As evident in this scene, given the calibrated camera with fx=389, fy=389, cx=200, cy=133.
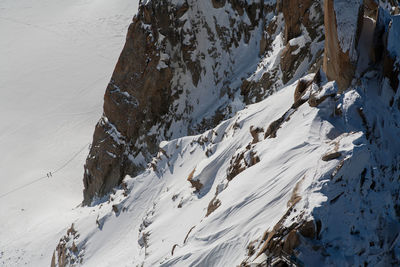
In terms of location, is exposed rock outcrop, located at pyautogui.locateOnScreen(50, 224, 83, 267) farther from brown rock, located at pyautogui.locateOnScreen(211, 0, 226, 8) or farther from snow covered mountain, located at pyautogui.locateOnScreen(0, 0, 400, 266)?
brown rock, located at pyautogui.locateOnScreen(211, 0, 226, 8)

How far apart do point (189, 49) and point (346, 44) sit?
16.8 meters

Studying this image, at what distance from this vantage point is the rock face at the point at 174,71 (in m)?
25.0

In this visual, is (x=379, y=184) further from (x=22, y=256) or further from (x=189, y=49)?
(x=22, y=256)

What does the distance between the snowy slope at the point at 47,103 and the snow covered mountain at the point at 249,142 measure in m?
3.16

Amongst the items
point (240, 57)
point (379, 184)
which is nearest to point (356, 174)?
point (379, 184)

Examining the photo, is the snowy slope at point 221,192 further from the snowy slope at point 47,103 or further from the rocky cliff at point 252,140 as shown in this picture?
the snowy slope at point 47,103

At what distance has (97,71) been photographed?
158 ft

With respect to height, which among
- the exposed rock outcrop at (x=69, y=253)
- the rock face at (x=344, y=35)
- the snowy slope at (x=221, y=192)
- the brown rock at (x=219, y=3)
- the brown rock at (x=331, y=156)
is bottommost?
the exposed rock outcrop at (x=69, y=253)

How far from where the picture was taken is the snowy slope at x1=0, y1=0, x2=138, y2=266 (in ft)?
95.2

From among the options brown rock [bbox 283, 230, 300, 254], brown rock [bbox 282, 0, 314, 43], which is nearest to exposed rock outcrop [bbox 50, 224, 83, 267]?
brown rock [bbox 283, 230, 300, 254]

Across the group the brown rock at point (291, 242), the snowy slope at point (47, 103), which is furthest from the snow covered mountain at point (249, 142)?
the snowy slope at point (47, 103)

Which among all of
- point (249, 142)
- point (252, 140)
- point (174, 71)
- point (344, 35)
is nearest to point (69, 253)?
point (249, 142)

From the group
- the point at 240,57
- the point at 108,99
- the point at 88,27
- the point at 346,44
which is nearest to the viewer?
the point at 346,44

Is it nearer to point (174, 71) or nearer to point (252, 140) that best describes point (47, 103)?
point (174, 71)
